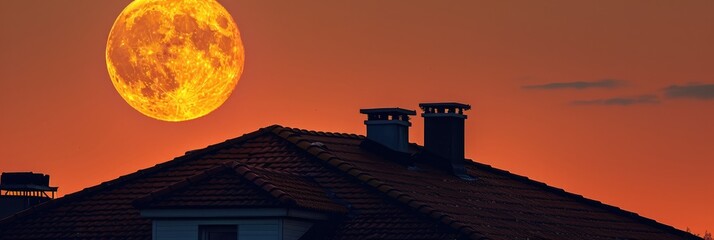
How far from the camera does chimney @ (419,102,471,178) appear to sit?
61.9 m

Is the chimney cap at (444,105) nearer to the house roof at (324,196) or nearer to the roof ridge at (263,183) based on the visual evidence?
the house roof at (324,196)

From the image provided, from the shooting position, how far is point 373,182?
5138 centimetres

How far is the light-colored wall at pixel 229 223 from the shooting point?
48250 mm

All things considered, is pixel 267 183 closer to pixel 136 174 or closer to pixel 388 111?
pixel 136 174

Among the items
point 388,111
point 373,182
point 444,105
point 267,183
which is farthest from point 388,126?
point 267,183

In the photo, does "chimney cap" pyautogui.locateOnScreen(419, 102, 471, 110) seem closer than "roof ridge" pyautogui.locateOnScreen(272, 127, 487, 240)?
No

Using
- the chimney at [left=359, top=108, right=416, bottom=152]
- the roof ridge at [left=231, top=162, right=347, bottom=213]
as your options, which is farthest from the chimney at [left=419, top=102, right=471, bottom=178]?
the roof ridge at [left=231, top=162, right=347, bottom=213]

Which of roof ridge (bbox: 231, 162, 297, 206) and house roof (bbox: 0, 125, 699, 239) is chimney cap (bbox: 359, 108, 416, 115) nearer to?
house roof (bbox: 0, 125, 699, 239)

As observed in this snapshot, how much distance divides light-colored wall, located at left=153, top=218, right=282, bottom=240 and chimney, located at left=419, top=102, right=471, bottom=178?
1438 centimetres

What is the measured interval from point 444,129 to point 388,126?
3781mm

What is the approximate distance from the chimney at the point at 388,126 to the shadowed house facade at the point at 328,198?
3 centimetres

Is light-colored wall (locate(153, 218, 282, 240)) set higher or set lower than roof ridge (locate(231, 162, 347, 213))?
lower

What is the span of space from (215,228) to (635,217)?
73.1ft

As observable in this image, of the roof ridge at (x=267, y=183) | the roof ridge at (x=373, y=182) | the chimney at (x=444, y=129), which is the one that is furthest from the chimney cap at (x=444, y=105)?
the roof ridge at (x=267, y=183)
